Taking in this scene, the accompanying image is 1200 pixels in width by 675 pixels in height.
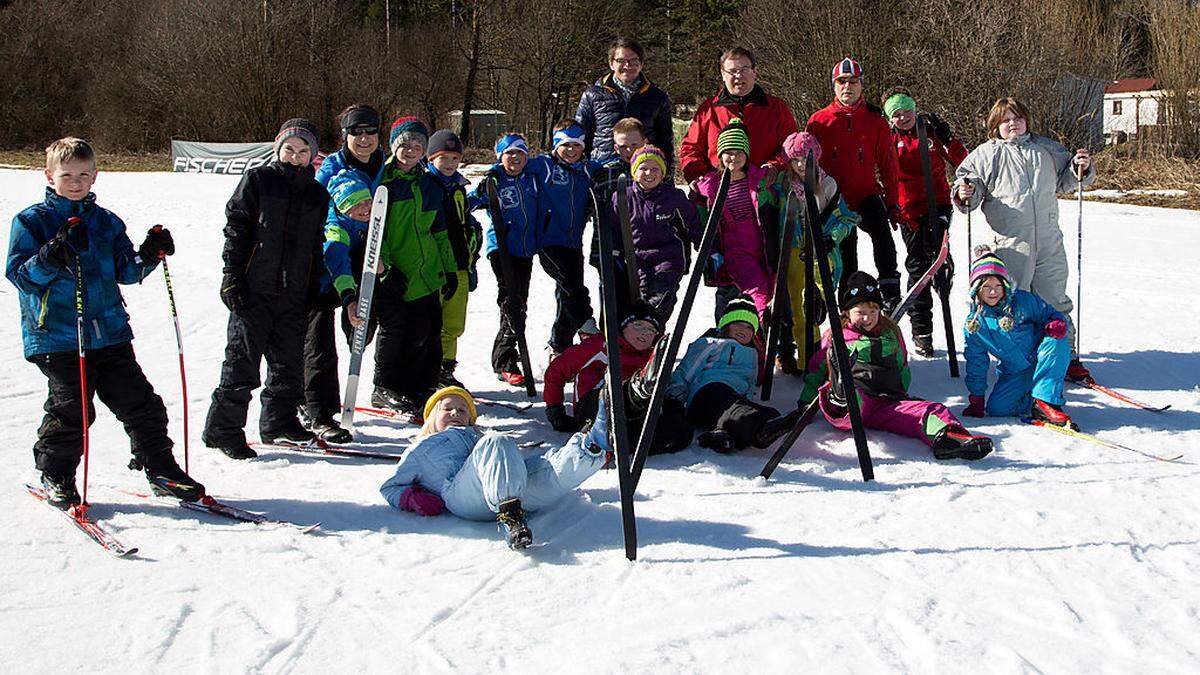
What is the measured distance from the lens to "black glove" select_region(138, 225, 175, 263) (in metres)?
4.10

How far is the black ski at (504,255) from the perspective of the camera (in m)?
6.08

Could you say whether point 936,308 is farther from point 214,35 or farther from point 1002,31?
point 214,35

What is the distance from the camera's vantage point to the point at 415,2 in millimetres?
47719

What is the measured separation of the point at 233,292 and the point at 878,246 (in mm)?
4010

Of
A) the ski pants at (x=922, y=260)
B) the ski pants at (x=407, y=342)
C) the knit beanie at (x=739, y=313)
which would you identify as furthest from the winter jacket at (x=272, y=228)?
the ski pants at (x=922, y=260)

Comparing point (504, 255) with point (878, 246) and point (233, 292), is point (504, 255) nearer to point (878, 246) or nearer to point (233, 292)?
point (233, 292)

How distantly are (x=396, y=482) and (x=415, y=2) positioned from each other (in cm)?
4728

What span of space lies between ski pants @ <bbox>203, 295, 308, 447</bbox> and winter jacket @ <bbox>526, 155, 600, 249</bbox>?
1806mm

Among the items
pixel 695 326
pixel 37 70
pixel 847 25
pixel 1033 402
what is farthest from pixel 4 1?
pixel 1033 402

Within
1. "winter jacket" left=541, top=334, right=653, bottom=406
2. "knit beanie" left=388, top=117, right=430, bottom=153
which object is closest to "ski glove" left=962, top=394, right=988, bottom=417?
"winter jacket" left=541, top=334, right=653, bottom=406

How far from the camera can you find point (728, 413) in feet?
16.1

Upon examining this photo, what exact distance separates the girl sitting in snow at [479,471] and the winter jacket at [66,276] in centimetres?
132

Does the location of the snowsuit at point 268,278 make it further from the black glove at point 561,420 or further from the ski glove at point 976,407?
the ski glove at point 976,407

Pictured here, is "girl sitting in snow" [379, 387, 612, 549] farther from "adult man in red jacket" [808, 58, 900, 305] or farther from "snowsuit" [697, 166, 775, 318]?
"adult man in red jacket" [808, 58, 900, 305]
